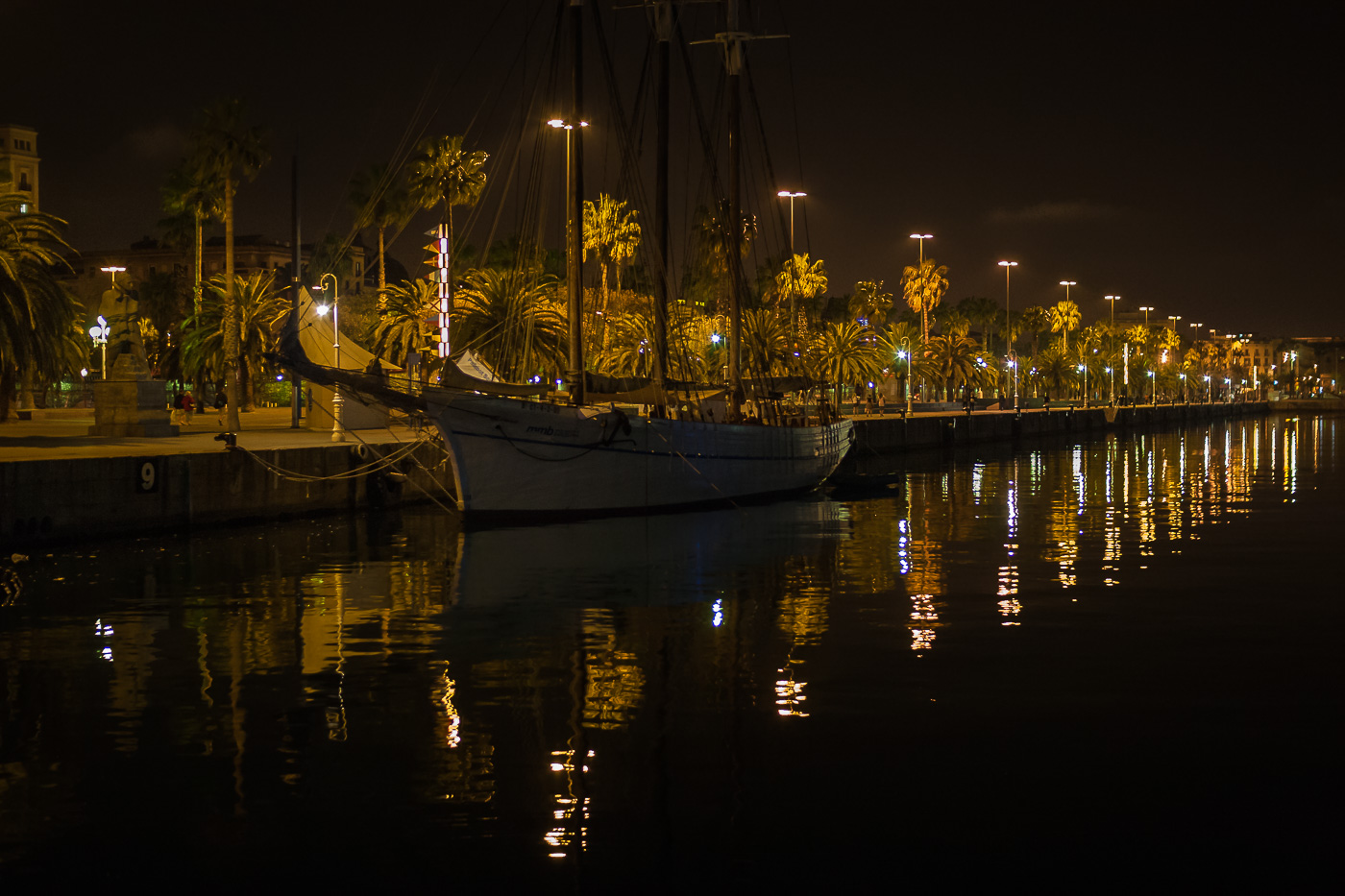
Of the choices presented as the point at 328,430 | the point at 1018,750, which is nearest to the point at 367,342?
the point at 328,430

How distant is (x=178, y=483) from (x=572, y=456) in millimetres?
8715

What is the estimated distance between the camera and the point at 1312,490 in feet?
151

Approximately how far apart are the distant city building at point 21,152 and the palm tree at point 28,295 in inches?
6118

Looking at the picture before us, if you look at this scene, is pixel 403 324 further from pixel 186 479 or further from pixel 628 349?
pixel 186 479

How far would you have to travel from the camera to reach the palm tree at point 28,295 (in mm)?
37094

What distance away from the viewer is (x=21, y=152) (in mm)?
181750

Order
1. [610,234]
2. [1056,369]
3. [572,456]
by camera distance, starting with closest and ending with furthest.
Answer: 1. [572,456]
2. [610,234]
3. [1056,369]

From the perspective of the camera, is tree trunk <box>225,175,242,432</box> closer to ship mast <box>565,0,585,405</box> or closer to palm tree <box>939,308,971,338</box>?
ship mast <box>565,0,585,405</box>

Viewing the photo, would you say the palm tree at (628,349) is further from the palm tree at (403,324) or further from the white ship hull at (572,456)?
the white ship hull at (572,456)

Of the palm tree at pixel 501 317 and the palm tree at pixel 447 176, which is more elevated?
the palm tree at pixel 447 176

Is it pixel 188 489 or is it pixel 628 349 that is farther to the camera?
pixel 628 349

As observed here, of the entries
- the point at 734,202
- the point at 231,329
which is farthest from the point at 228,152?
the point at 734,202

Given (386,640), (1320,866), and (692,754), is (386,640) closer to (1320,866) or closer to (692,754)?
(692,754)

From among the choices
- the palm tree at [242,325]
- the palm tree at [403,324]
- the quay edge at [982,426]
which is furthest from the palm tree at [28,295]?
the quay edge at [982,426]
